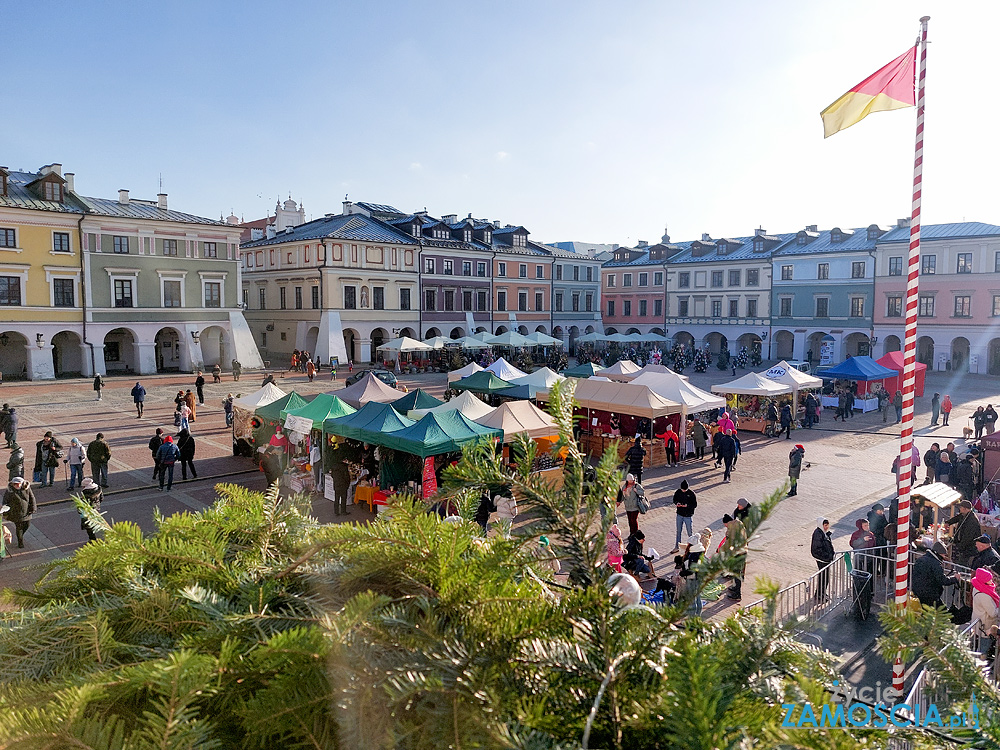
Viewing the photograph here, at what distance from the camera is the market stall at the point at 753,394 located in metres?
23.2

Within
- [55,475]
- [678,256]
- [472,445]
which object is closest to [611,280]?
[678,256]

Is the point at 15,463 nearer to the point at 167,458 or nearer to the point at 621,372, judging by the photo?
the point at 167,458

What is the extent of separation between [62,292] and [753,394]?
112 feet

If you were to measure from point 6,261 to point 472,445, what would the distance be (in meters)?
39.7

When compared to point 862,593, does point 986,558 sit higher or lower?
higher

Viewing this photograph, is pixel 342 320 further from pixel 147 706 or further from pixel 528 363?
pixel 147 706

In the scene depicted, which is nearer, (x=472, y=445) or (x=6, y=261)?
(x=472, y=445)

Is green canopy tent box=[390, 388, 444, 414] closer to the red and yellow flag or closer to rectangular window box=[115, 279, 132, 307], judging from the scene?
the red and yellow flag

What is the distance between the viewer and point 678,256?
2239 inches

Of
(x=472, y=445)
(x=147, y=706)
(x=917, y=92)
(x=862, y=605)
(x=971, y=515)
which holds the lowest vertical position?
(x=862, y=605)

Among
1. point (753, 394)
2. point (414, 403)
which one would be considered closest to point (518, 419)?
point (414, 403)

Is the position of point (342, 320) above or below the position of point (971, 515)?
above

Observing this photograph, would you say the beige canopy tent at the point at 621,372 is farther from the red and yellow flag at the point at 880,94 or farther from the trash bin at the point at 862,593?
the red and yellow flag at the point at 880,94

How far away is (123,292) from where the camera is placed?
37094 millimetres
